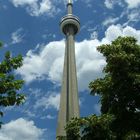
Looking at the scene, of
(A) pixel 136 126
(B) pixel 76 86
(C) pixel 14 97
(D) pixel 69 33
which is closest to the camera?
(C) pixel 14 97

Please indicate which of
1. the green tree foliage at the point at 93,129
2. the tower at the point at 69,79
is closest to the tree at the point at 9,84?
the green tree foliage at the point at 93,129

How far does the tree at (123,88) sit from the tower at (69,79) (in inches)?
3232

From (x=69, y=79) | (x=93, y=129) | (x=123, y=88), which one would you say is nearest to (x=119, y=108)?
(x=123, y=88)

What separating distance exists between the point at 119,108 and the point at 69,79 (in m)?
97.8

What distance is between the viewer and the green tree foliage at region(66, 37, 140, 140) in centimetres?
1919

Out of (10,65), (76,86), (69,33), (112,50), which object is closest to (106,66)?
(112,50)

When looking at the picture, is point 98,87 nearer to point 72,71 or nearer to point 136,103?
point 136,103

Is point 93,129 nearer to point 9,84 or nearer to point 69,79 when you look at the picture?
point 9,84

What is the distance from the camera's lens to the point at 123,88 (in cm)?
1950

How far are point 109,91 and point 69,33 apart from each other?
356 ft

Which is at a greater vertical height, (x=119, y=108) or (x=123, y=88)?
(x=123, y=88)

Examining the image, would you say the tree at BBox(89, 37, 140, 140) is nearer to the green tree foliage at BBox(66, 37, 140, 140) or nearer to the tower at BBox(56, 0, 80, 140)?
the green tree foliage at BBox(66, 37, 140, 140)

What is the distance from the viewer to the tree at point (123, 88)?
19.2 meters

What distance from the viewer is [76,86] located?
377 feet
